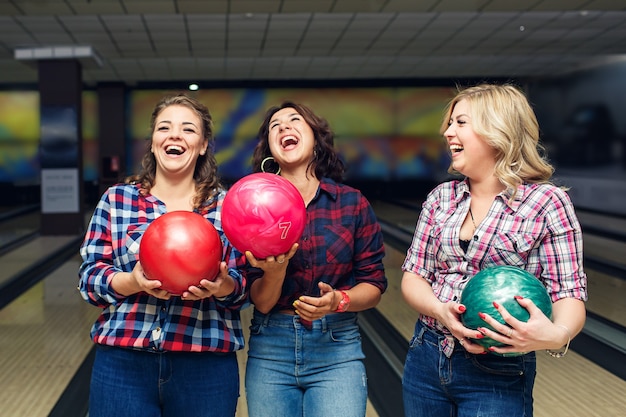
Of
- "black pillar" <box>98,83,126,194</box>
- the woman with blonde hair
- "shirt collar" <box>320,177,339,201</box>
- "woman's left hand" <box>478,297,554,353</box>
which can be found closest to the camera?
"woman's left hand" <box>478,297,554,353</box>

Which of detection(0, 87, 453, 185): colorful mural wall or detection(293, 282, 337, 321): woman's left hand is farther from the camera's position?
detection(0, 87, 453, 185): colorful mural wall

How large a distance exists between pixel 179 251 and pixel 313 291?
0.37m

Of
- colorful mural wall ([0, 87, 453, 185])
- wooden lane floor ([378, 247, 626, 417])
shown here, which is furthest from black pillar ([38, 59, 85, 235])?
wooden lane floor ([378, 247, 626, 417])

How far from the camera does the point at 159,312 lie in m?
1.34

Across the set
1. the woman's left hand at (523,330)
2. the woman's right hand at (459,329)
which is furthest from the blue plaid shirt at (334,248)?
the woman's left hand at (523,330)

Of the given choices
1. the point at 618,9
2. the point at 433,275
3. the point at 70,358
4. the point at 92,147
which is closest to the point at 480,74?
the point at 618,9

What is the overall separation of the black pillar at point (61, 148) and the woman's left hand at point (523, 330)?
7.94m

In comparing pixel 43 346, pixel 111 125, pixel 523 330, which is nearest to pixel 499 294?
pixel 523 330

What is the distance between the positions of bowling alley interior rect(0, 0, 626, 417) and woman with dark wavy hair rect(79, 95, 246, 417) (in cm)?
58

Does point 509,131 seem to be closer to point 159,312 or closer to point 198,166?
point 198,166

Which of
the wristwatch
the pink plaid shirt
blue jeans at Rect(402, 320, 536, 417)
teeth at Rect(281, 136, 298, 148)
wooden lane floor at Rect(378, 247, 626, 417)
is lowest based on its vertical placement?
wooden lane floor at Rect(378, 247, 626, 417)

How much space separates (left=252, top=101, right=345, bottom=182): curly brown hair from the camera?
5.04ft

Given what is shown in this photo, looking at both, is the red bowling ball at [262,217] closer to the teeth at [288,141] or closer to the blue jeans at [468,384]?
the teeth at [288,141]

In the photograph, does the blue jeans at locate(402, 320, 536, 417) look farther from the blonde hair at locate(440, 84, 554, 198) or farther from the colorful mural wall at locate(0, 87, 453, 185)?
the colorful mural wall at locate(0, 87, 453, 185)
